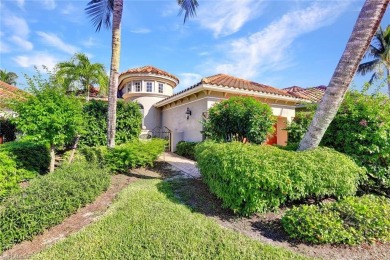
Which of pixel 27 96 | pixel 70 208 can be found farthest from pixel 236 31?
pixel 70 208

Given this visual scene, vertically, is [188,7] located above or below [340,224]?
above

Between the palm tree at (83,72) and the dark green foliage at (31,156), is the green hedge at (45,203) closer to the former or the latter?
the dark green foliage at (31,156)

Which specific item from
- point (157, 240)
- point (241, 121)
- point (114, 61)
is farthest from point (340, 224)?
point (114, 61)

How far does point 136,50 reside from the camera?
11469 millimetres

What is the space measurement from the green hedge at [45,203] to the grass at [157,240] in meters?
0.73

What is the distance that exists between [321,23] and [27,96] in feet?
36.5

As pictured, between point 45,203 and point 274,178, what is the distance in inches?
193

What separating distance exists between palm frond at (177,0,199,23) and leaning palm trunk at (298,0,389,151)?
22.9 feet

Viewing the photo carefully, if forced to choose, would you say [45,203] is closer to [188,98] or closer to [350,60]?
[350,60]

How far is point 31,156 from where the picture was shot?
739 cm

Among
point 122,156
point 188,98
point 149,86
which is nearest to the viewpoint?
point 122,156

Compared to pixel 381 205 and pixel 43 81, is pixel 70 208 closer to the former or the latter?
pixel 43 81

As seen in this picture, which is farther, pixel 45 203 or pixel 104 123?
pixel 104 123

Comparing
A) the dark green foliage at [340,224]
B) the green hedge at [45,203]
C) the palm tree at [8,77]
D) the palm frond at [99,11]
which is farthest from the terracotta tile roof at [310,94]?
the palm tree at [8,77]
